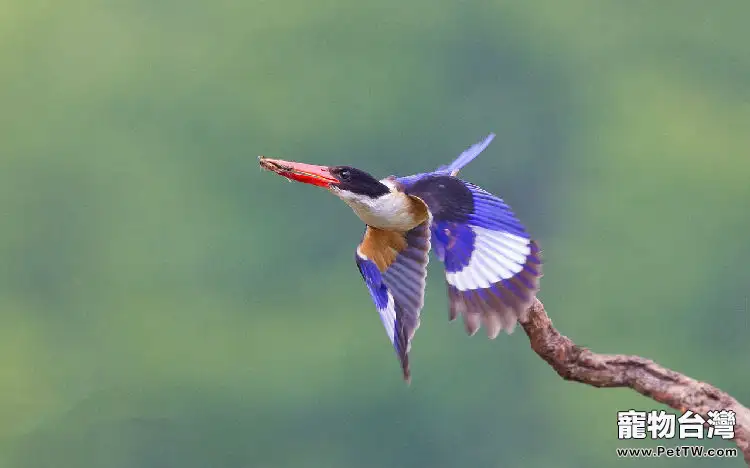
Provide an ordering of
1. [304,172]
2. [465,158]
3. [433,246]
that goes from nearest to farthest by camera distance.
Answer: [304,172]
[433,246]
[465,158]

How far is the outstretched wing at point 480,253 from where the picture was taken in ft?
6.28

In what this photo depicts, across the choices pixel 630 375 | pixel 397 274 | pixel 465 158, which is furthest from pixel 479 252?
pixel 465 158

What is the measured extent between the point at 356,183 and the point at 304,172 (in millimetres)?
92

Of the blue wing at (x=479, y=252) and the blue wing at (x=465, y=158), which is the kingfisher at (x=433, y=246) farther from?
the blue wing at (x=465, y=158)

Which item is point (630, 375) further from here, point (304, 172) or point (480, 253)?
point (304, 172)

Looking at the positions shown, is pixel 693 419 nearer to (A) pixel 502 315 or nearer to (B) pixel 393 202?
(A) pixel 502 315

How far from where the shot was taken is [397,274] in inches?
82.1

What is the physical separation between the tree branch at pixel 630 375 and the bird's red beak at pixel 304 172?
400 mm

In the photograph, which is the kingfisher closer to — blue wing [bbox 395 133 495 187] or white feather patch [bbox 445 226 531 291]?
white feather patch [bbox 445 226 531 291]

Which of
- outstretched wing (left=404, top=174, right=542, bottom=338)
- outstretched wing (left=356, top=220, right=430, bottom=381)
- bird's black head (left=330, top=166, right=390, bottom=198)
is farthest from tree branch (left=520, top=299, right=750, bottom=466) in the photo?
bird's black head (left=330, top=166, right=390, bottom=198)

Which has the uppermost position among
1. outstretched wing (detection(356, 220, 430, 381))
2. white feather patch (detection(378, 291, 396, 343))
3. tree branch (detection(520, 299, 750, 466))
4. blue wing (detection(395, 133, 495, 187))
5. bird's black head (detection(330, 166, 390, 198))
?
blue wing (detection(395, 133, 495, 187))

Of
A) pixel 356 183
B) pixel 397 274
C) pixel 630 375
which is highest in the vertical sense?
pixel 356 183

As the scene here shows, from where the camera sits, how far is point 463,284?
1.96 meters

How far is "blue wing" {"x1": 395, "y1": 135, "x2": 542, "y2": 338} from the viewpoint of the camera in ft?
6.28
